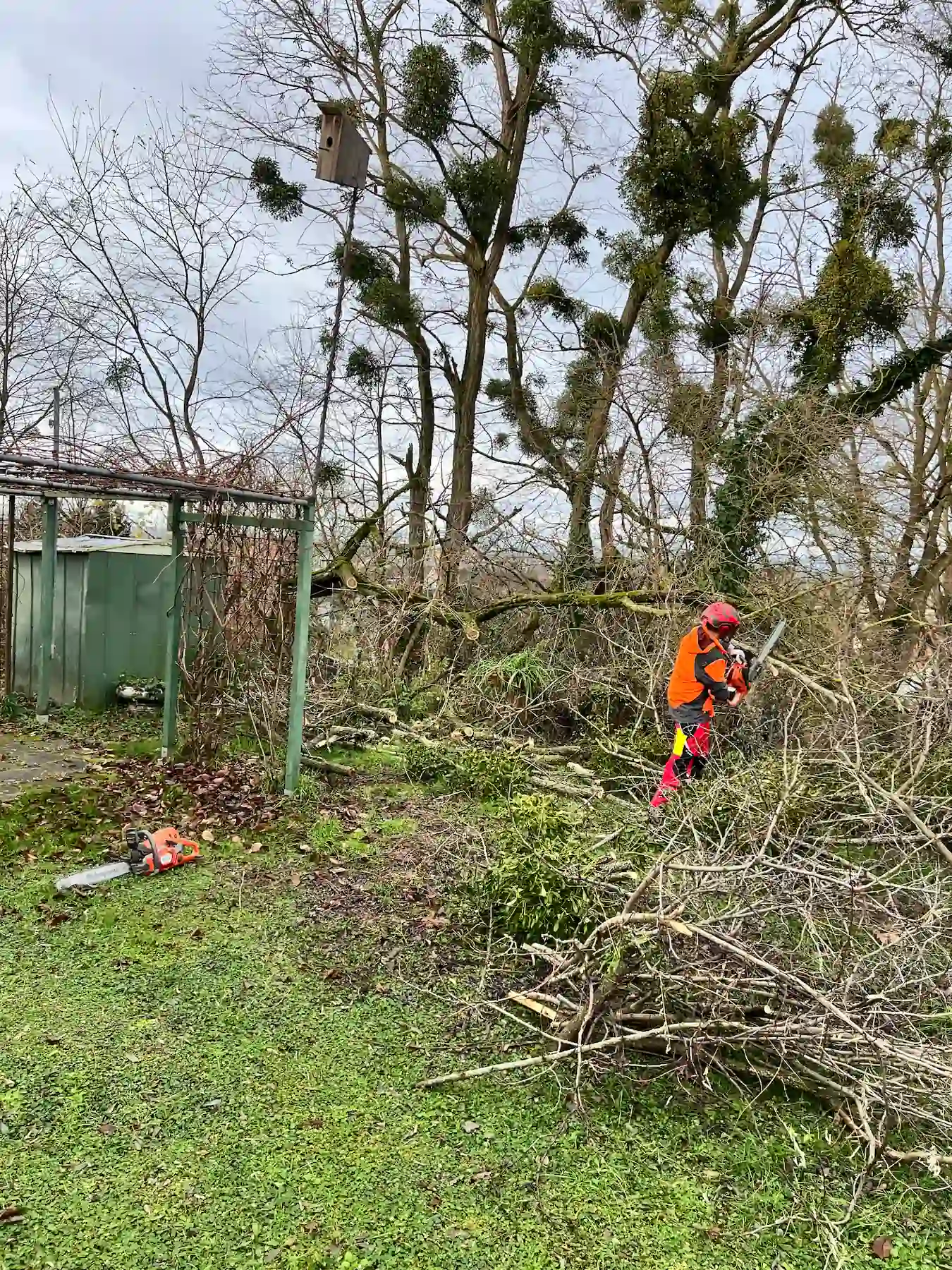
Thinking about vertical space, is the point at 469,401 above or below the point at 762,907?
above

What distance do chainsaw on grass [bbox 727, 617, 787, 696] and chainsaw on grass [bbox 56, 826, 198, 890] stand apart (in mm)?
3929

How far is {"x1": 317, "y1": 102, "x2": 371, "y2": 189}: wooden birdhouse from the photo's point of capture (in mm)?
6242

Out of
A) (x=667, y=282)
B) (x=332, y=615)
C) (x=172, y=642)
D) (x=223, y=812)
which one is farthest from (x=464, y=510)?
(x=223, y=812)

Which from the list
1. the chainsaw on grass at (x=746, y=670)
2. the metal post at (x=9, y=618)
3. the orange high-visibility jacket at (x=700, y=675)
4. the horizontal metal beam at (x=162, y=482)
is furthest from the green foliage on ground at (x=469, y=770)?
the metal post at (x=9, y=618)

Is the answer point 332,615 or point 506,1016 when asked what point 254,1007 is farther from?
point 332,615

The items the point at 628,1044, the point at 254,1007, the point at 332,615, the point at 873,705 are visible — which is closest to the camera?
the point at 628,1044

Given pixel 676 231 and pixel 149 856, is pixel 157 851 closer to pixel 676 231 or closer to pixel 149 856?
pixel 149 856

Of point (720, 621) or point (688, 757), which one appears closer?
point (720, 621)

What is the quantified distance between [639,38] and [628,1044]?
12168 mm

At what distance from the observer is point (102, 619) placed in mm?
8227

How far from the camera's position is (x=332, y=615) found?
9.33 m

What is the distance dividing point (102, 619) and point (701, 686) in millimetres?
6017

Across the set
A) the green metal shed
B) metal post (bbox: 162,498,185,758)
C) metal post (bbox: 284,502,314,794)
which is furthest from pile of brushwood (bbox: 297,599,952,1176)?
the green metal shed

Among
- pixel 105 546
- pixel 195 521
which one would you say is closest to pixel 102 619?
pixel 105 546
